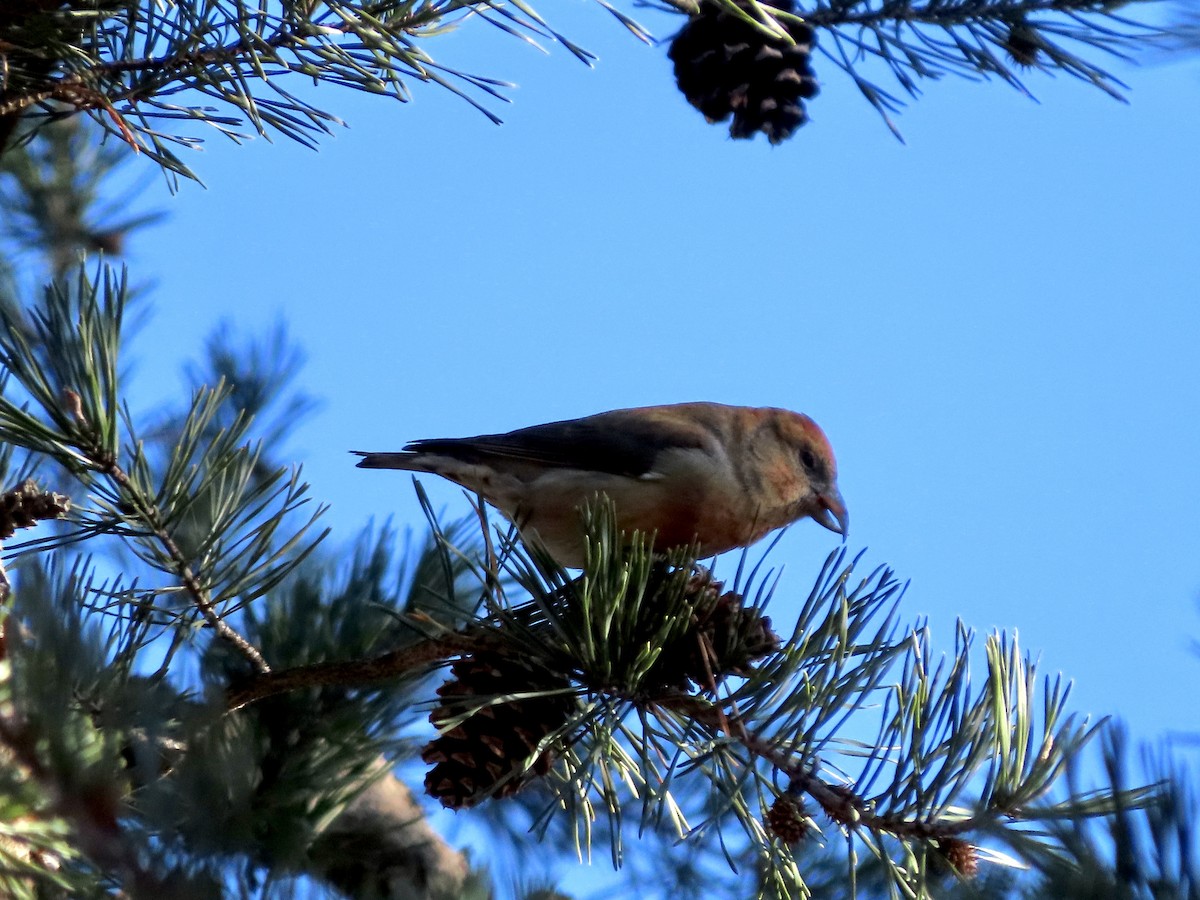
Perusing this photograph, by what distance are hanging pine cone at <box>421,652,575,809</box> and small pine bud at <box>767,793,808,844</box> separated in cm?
30

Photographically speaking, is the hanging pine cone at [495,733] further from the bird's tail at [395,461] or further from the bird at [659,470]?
the bird's tail at [395,461]

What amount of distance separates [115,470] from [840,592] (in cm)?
98

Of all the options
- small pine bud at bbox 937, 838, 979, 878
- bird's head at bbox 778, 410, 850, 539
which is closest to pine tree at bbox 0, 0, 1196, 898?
small pine bud at bbox 937, 838, 979, 878

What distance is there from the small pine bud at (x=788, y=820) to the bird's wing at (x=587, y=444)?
1.22 metres

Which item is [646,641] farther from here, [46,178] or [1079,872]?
[46,178]

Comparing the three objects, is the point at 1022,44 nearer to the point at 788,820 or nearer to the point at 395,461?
the point at 788,820

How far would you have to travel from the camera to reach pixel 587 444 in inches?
111

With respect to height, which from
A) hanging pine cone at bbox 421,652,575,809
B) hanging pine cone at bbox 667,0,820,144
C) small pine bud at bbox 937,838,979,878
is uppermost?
hanging pine cone at bbox 667,0,820,144

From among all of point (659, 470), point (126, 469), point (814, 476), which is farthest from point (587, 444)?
point (126, 469)

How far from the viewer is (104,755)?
2.53 feet

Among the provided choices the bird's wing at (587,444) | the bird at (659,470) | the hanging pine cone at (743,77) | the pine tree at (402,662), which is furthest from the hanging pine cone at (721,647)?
the hanging pine cone at (743,77)

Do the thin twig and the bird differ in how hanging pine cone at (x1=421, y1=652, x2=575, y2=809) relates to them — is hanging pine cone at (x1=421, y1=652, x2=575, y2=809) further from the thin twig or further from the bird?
the bird

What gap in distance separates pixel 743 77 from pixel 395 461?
1106 millimetres

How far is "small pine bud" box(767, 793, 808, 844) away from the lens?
1463 millimetres
